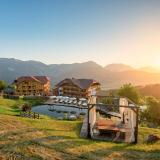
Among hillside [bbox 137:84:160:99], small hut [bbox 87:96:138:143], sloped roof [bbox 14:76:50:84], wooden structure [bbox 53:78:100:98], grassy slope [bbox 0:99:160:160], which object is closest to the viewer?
grassy slope [bbox 0:99:160:160]

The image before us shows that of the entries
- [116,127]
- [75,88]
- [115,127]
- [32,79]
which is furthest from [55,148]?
[32,79]

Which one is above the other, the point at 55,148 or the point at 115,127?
the point at 115,127

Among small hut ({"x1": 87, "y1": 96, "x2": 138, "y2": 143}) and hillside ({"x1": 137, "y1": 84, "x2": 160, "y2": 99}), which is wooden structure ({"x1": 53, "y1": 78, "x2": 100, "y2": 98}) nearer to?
hillside ({"x1": 137, "y1": 84, "x2": 160, "y2": 99})

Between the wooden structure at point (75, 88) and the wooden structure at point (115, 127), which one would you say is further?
the wooden structure at point (75, 88)

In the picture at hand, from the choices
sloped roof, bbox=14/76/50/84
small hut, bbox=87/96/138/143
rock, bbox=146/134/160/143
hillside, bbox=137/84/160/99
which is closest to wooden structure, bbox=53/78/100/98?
sloped roof, bbox=14/76/50/84

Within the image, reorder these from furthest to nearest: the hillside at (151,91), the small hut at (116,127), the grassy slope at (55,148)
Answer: the hillside at (151,91)
the small hut at (116,127)
the grassy slope at (55,148)

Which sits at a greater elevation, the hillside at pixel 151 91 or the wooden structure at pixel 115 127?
the hillside at pixel 151 91

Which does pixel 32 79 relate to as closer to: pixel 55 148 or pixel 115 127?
pixel 115 127

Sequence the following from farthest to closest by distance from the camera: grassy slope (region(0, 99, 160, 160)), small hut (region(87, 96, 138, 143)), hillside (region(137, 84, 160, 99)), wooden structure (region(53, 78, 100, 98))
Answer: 1. hillside (region(137, 84, 160, 99))
2. wooden structure (region(53, 78, 100, 98))
3. small hut (region(87, 96, 138, 143))
4. grassy slope (region(0, 99, 160, 160))

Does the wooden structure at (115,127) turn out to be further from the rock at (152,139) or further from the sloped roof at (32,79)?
the sloped roof at (32,79)

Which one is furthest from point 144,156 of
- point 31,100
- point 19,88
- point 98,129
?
point 19,88

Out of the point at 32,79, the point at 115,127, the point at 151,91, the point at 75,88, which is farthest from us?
the point at 151,91

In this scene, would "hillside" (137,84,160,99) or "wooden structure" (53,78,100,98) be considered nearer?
"wooden structure" (53,78,100,98)

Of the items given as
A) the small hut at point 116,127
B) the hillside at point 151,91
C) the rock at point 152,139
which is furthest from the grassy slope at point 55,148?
the hillside at point 151,91
